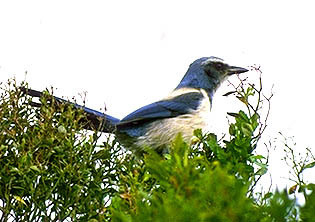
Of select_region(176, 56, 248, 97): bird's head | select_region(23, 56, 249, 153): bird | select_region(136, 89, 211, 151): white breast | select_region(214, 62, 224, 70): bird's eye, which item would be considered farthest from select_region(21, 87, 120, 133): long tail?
select_region(214, 62, 224, 70): bird's eye

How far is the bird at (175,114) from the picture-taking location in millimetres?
4582

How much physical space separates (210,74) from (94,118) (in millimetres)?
1078

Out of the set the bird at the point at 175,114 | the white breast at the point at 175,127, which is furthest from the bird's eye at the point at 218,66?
the white breast at the point at 175,127

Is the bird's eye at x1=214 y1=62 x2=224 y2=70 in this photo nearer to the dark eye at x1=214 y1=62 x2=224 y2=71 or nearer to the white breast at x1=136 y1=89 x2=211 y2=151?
the dark eye at x1=214 y1=62 x2=224 y2=71

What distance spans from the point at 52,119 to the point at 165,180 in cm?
251

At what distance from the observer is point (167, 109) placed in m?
4.88

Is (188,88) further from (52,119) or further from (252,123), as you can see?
(252,123)

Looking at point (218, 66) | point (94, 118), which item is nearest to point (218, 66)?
point (218, 66)

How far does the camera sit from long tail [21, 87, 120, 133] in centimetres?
409

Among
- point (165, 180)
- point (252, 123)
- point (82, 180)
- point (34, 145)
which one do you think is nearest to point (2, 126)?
point (34, 145)

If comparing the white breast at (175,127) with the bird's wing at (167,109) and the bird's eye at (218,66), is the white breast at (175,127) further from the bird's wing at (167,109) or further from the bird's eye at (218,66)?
the bird's eye at (218,66)

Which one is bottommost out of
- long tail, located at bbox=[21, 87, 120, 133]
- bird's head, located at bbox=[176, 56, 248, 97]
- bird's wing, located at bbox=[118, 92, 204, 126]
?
long tail, located at bbox=[21, 87, 120, 133]

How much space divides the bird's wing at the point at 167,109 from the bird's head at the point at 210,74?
15 centimetres

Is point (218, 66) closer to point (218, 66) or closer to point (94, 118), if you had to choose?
point (218, 66)
